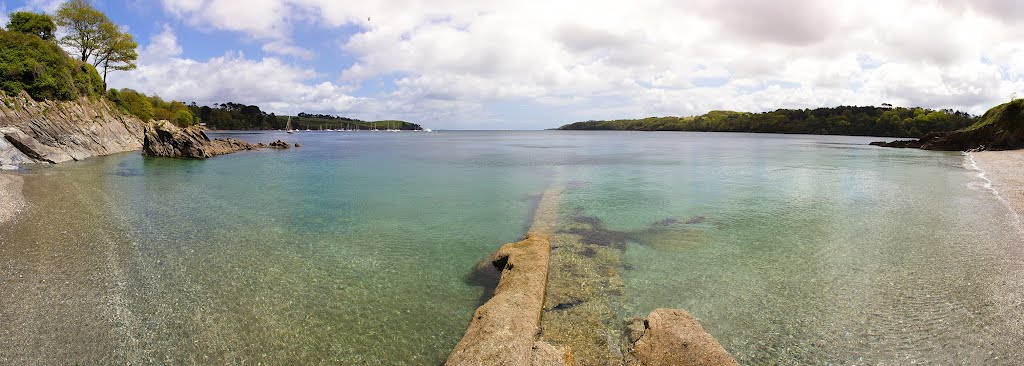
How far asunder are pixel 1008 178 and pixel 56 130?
7432 centimetres

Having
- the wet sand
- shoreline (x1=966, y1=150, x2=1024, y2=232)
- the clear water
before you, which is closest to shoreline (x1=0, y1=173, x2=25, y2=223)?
the clear water

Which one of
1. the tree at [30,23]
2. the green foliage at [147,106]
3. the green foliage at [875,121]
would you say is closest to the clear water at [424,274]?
the tree at [30,23]

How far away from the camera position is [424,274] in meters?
12.4

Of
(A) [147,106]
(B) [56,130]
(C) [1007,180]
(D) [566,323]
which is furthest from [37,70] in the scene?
(C) [1007,180]

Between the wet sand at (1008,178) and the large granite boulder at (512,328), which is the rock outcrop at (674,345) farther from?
the wet sand at (1008,178)

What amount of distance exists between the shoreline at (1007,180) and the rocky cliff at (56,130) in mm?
58524

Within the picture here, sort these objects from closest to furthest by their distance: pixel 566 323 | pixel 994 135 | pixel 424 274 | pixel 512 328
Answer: pixel 512 328
pixel 566 323
pixel 424 274
pixel 994 135

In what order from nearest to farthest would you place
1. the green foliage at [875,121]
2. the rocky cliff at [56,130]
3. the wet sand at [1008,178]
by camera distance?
the wet sand at [1008,178]
the rocky cliff at [56,130]
the green foliage at [875,121]

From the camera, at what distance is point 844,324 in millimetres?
9383

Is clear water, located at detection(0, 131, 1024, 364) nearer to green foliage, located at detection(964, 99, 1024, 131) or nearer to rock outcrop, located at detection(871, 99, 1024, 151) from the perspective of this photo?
rock outcrop, located at detection(871, 99, 1024, 151)

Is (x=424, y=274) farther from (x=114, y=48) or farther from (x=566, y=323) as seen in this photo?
(x=114, y=48)

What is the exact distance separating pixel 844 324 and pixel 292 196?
2523cm

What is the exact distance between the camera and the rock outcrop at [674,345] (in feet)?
22.8

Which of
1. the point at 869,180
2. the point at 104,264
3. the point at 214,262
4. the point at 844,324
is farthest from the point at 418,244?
the point at 869,180
